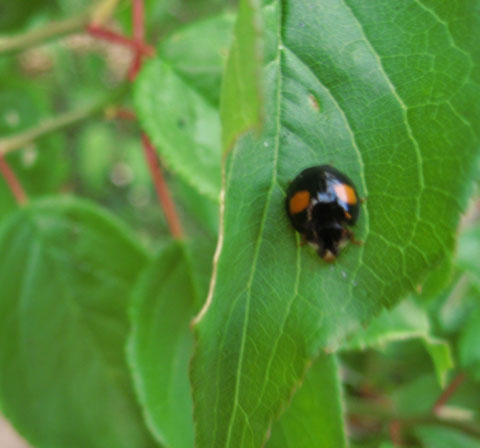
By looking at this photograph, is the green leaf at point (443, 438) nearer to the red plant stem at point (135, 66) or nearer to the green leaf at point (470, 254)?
the green leaf at point (470, 254)

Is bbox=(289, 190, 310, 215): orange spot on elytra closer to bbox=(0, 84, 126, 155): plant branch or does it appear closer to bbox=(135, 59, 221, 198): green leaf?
bbox=(135, 59, 221, 198): green leaf

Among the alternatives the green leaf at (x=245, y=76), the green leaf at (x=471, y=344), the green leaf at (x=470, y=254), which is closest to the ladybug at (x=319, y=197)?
the green leaf at (x=245, y=76)

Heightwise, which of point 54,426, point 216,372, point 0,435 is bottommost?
point 0,435

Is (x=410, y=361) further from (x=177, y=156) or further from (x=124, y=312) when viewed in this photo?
(x=177, y=156)

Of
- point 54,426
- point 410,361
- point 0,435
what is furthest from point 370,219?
point 0,435

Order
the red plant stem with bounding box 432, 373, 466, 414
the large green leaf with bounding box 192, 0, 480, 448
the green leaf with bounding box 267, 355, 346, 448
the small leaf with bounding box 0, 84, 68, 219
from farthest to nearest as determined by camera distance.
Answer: the small leaf with bounding box 0, 84, 68, 219, the red plant stem with bounding box 432, 373, 466, 414, the green leaf with bounding box 267, 355, 346, 448, the large green leaf with bounding box 192, 0, 480, 448

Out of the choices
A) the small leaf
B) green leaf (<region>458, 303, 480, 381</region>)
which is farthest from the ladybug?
the small leaf
